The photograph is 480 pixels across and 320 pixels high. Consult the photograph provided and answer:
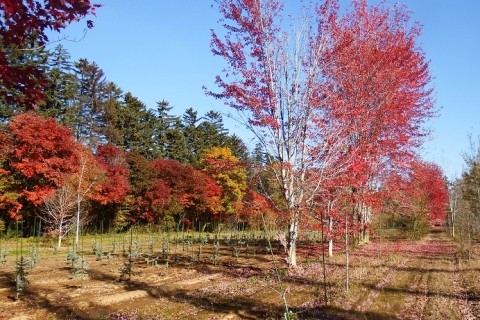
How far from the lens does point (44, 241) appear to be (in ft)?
83.0

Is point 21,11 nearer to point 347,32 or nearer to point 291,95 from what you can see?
point 291,95

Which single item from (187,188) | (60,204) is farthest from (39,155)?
(187,188)

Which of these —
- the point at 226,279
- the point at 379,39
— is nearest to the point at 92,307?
the point at 226,279

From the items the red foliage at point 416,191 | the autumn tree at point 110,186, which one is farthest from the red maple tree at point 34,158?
the red foliage at point 416,191

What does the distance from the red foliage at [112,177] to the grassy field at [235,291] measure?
16043 millimetres

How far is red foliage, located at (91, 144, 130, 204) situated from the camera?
3212cm

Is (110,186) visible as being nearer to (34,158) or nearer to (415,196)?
(34,158)

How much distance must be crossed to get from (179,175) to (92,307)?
1256 inches

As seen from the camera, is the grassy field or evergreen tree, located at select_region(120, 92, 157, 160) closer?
the grassy field

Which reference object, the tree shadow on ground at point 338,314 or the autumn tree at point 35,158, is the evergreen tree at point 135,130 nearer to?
the autumn tree at point 35,158

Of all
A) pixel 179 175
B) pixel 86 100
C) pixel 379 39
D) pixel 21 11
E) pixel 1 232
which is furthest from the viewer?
pixel 86 100

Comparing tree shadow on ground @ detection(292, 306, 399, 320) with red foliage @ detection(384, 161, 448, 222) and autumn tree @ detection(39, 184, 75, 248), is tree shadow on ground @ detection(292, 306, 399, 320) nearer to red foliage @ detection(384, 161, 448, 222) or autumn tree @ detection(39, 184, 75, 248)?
red foliage @ detection(384, 161, 448, 222)

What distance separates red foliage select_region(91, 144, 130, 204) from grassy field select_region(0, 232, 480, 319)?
1604 centimetres

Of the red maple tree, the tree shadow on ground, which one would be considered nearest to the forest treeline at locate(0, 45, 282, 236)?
Answer: the red maple tree
